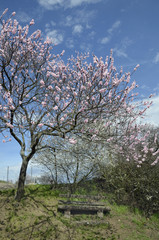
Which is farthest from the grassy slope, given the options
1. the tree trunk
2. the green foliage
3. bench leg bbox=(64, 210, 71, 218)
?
the green foliage

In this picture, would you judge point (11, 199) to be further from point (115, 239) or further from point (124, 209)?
point (124, 209)

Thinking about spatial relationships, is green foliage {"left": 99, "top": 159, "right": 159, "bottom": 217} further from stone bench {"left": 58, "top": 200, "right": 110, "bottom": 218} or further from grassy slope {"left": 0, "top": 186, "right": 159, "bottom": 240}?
stone bench {"left": 58, "top": 200, "right": 110, "bottom": 218}

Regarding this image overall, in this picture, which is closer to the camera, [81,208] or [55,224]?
[55,224]

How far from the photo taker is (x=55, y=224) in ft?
27.9

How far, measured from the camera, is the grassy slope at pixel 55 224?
771cm

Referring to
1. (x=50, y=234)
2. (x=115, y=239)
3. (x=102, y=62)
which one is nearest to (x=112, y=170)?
(x=115, y=239)

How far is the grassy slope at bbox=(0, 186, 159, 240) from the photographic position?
25.3 feet

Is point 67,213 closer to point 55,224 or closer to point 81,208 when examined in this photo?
point 81,208

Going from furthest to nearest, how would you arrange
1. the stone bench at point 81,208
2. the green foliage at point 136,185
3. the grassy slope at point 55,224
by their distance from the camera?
1. the green foliage at point 136,185
2. the stone bench at point 81,208
3. the grassy slope at point 55,224

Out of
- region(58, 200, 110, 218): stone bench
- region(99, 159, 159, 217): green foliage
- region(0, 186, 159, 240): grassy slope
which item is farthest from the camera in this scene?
region(99, 159, 159, 217): green foliage

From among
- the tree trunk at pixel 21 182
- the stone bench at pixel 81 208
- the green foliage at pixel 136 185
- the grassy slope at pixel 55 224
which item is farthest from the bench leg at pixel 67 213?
the green foliage at pixel 136 185

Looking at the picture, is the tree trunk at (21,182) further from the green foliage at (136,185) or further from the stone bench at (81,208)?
the green foliage at (136,185)

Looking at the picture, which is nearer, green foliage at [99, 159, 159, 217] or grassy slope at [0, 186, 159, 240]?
grassy slope at [0, 186, 159, 240]

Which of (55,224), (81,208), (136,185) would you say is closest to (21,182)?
(55,224)
